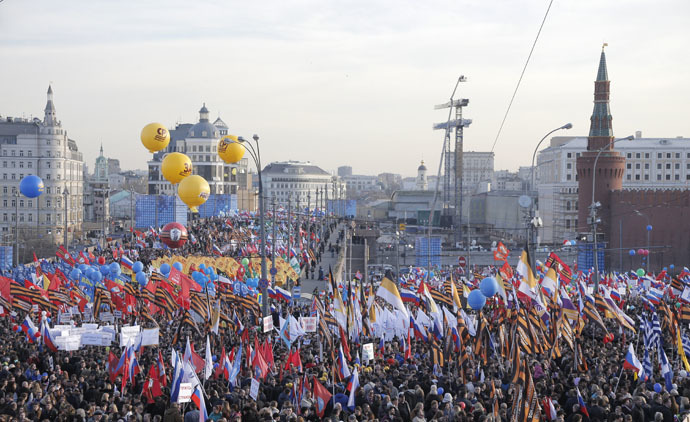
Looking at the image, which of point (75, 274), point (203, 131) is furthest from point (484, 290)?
point (203, 131)

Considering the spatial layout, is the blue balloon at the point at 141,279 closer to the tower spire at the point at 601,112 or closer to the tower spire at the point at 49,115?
the tower spire at the point at 601,112

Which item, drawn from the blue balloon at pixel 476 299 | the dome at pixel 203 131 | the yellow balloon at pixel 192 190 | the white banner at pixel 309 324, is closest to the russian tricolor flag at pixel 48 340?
the yellow balloon at pixel 192 190

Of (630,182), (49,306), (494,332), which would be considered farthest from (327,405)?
(630,182)

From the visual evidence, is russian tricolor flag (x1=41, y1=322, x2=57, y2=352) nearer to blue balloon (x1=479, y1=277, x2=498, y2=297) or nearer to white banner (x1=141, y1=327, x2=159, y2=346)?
white banner (x1=141, y1=327, x2=159, y2=346)

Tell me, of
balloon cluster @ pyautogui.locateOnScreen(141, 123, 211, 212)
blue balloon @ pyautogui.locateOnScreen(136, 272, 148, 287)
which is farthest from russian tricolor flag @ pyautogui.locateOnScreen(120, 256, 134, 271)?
balloon cluster @ pyautogui.locateOnScreen(141, 123, 211, 212)

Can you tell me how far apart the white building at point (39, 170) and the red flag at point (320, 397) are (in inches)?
3384

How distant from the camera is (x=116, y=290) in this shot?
25.9 m

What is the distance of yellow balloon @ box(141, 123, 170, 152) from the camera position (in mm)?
20625

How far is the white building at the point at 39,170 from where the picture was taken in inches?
3804

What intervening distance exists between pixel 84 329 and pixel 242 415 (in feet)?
23.1

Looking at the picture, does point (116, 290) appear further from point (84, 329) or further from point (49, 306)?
point (84, 329)

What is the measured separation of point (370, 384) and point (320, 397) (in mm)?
1004

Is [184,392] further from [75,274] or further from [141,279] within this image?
[75,274]

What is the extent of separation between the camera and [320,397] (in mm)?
13969
